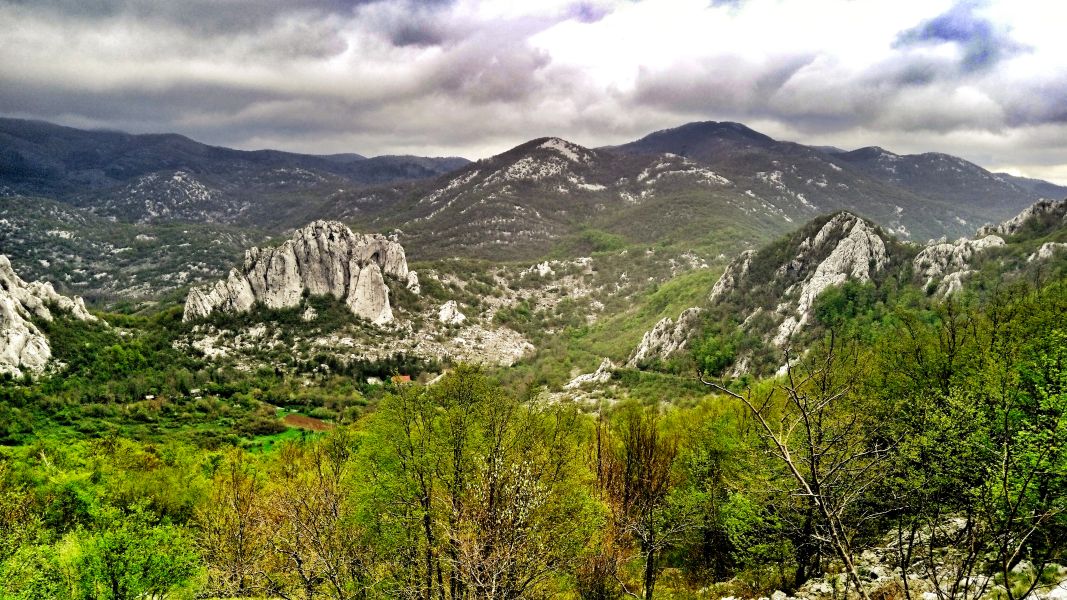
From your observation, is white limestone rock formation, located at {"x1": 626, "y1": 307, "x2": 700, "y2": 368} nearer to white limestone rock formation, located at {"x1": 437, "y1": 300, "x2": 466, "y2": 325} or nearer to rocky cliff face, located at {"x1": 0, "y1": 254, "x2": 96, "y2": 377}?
white limestone rock formation, located at {"x1": 437, "y1": 300, "x2": 466, "y2": 325}

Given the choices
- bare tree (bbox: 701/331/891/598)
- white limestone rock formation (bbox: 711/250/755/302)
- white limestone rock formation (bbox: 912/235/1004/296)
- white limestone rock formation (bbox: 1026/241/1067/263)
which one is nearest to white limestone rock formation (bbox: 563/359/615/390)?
white limestone rock formation (bbox: 711/250/755/302)

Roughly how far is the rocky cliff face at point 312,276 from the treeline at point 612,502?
136406mm

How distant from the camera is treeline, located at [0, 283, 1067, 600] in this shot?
15352 mm

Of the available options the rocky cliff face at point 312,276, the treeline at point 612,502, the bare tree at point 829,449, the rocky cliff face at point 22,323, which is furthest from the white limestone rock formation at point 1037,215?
the rocky cliff face at point 22,323

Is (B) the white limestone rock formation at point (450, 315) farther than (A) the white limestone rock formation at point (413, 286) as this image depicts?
No

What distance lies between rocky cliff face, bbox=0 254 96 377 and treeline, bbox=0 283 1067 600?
380 ft

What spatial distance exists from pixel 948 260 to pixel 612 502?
103071 mm

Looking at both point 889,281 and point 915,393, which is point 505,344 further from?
point 915,393

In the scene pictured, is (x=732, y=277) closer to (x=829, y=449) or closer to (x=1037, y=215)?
(x=1037, y=215)

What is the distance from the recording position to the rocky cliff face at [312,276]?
542ft

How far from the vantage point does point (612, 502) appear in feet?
83.9

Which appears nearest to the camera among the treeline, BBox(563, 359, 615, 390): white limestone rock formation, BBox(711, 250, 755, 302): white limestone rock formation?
the treeline

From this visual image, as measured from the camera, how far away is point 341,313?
564 ft

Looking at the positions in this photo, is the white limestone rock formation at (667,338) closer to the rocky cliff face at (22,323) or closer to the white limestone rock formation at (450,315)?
the white limestone rock formation at (450,315)
